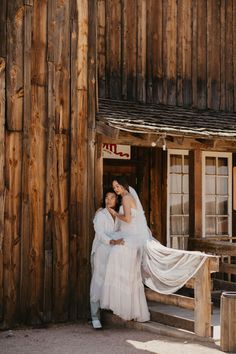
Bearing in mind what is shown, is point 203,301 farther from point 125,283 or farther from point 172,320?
point 125,283

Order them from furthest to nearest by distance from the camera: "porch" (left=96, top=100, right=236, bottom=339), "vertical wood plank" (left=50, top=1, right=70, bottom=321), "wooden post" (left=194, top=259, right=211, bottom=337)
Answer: "vertical wood plank" (left=50, top=1, right=70, bottom=321), "porch" (left=96, top=100, right=236, bottom=339), "wooden post" (left=194, top=259, right=211, bottom=337)

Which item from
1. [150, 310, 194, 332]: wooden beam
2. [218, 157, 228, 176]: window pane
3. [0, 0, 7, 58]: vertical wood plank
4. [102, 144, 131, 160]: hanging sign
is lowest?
[150, 310, 194, 332]: wooden beam

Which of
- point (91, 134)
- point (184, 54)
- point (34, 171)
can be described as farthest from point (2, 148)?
point (184, 54)

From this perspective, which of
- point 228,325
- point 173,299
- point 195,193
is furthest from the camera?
point 195,193

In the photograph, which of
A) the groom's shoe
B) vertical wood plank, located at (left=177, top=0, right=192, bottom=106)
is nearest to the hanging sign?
vertical wood plank, located at (left=177, top=0, right=192, bottom=106)

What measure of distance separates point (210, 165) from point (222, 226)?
48.4 inches

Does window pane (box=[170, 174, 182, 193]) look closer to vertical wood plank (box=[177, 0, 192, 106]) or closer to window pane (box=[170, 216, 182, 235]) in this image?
window pane (box=[170, 216, 182, 235])

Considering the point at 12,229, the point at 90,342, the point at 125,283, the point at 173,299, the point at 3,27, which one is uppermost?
the point at 3,27

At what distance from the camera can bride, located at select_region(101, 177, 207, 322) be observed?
930cm

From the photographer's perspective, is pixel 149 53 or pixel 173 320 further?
pixel 149 53

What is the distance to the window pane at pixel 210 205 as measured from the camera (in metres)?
13.2

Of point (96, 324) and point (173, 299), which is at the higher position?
point (173, 299)

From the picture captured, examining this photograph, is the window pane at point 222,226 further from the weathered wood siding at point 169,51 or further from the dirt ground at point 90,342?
the dirt ground at point 90,342

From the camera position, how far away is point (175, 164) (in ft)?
42.8
